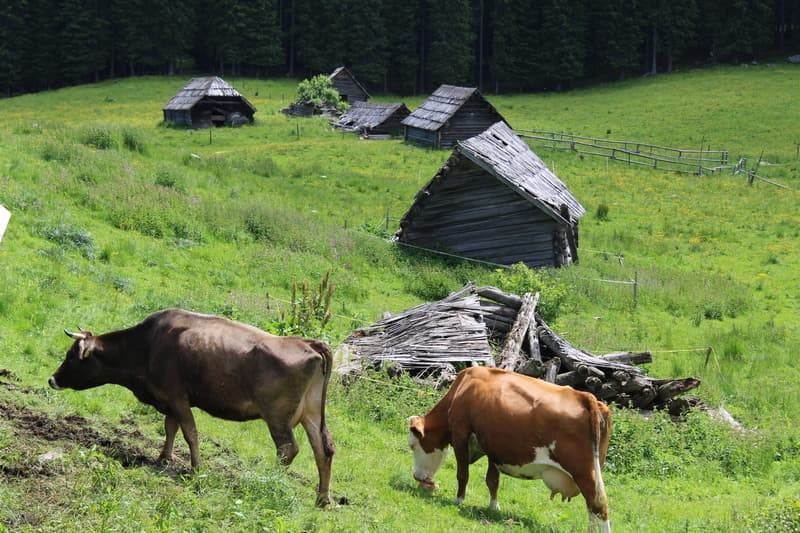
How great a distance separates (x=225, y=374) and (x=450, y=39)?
75573 mm

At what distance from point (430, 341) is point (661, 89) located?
60050 millimetres

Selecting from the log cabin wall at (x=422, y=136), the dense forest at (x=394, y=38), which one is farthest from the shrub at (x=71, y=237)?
the dense forest at (x=394, y=38)

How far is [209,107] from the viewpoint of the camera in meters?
56.9

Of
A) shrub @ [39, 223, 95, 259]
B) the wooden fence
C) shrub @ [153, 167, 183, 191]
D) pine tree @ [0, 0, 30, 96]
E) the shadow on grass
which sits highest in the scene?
pine tree @ [0, 0, 30, 96]

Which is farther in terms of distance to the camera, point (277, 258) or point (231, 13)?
point (231, 13)

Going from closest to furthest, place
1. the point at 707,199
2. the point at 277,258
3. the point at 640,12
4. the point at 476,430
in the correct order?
the point at 476,430 < the point at 277,258 < the point at 707,199 < the point at 640,12

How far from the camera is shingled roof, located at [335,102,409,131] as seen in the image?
56.2 m

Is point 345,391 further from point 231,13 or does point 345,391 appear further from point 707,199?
point 231,13

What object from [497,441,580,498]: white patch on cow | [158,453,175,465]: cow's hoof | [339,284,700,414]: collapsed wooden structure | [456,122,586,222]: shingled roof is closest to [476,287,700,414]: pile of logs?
[339,284,700,414]: collapsed wooden structure

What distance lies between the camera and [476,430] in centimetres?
1043

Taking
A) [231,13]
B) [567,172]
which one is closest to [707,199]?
[567,172]

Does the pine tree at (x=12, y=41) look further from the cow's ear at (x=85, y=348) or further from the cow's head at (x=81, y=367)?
the cow's ear at (x=85, y=348)

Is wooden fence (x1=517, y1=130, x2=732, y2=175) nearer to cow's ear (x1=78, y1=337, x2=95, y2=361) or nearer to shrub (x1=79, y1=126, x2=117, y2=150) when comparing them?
shrub (x1=79, y1=126, x2=117, y2=150)

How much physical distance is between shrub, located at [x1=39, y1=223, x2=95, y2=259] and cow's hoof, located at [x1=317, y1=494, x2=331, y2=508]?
10.4m
